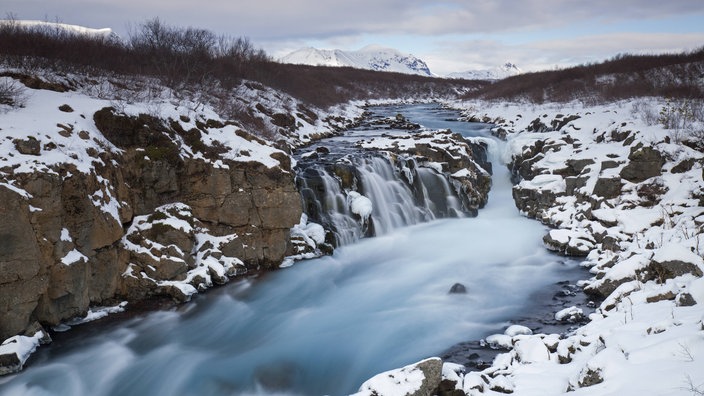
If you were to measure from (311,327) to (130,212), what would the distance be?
221 inches

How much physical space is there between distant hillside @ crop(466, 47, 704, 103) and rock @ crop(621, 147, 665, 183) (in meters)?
10.4

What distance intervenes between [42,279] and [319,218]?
8785mm

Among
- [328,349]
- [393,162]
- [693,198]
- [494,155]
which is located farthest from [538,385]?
[494,155]

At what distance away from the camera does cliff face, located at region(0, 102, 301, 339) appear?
9.94m

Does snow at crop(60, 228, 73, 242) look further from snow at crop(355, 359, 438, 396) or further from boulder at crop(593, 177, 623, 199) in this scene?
boulder at crop(593, 177, 623, 199)

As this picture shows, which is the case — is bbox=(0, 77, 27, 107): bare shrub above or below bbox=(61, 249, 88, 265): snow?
above

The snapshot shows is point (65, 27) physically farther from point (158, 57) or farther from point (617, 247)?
point (617, 247)

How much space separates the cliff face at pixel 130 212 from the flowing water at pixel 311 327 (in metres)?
0.89

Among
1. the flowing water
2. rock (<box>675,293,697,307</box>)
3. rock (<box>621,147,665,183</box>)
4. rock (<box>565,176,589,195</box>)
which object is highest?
rock (<box>621,147,665,183</box>)

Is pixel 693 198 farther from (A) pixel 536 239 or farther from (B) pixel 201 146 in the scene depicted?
(B) pixel 201 146

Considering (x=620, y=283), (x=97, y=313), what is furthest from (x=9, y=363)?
(x=620, y=283)

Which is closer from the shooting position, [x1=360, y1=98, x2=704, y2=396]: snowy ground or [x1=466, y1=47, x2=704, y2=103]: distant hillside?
[x1=360, y1=98, x2=704, y2=396]: snowy ground

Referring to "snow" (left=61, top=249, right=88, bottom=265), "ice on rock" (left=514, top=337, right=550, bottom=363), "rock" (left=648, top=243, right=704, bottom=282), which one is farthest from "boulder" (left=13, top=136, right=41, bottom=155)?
"rock" (left=648, top=243, right=704, bottom=282)

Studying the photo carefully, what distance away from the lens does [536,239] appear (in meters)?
17.2
